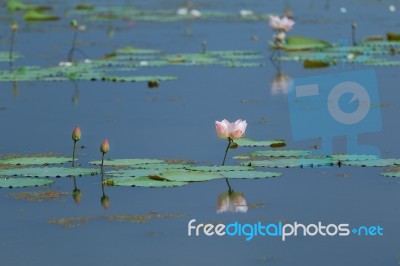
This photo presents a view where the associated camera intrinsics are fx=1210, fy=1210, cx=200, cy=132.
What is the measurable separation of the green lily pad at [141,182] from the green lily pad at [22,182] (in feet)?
0.86

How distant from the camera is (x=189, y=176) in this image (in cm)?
512

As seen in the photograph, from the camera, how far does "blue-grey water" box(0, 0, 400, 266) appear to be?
159 inches

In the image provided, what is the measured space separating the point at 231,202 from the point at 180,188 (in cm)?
36

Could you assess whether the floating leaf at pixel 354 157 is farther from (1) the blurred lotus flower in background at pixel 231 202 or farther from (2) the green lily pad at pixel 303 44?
(2) the green lily pad at pixel 303 44

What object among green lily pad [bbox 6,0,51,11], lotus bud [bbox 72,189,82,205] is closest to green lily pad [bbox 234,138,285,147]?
lotus bud [bbox 72,189,82,205]

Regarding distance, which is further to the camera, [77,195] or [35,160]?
[35,160]

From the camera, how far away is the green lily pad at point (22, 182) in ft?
16.4

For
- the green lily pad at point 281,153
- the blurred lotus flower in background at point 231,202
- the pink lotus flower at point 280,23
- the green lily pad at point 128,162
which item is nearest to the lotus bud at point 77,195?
the green lily pad at point 128,162

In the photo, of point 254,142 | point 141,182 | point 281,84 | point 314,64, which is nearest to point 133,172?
point 141,182

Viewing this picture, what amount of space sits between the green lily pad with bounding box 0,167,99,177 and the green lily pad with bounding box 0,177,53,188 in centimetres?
10

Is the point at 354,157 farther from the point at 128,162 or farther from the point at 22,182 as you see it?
the point at 22,182

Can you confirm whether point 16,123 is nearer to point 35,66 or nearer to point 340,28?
point 35,66

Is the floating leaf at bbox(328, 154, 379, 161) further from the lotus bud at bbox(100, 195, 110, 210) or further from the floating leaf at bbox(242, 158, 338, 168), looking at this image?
the lotus bud at bbox(100, 195, 110, 210)

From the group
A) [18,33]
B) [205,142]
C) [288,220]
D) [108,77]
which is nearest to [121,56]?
[108,77]
